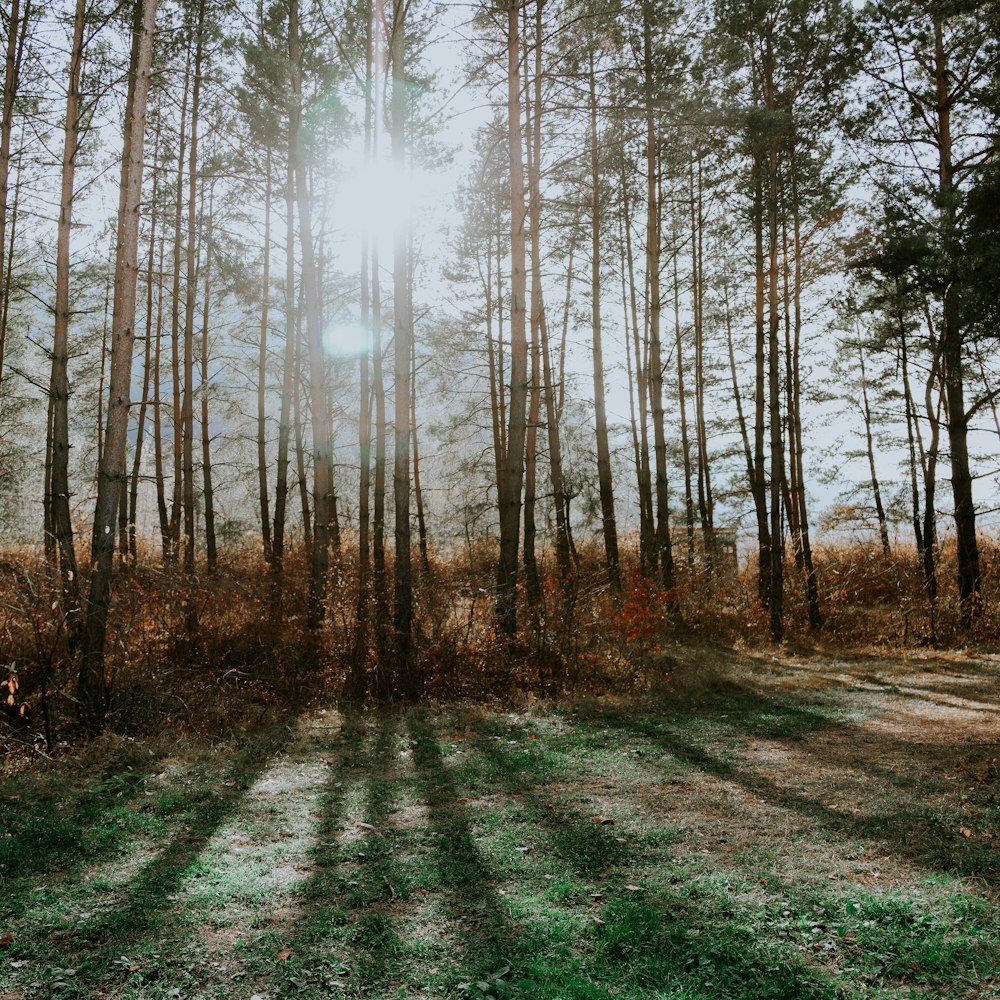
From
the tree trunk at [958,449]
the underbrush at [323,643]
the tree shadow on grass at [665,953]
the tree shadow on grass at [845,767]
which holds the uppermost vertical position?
the tree trunk at [958,449]

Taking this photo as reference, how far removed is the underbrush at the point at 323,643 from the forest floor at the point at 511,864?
1.00 metres

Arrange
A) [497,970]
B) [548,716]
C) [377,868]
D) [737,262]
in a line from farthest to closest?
[737,262], [548,716], [377,868], [497,970]

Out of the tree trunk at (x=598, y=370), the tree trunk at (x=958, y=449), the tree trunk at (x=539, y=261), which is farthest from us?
the tree trunk at (x=598, y=370)

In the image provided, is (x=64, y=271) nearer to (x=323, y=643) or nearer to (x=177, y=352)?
(x=177, y=352)

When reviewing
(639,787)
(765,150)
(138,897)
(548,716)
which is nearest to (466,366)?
(765,150)

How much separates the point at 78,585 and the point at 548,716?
5210 millimetres

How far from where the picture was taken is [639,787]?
5.46 m

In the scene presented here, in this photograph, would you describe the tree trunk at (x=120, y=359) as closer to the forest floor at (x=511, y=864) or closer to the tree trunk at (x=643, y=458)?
the forest floor at (x=511, y=864)

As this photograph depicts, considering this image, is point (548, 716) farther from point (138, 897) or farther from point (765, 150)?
point (765, 150)

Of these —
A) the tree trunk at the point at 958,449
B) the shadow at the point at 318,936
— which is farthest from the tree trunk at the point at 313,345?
the tree trunk at the point at 958,449

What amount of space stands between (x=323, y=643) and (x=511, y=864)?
5224 mm

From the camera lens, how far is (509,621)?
9477mm

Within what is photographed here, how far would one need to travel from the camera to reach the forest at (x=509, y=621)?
3438mm

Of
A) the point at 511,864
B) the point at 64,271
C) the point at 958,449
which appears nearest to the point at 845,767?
the point at 511,864
